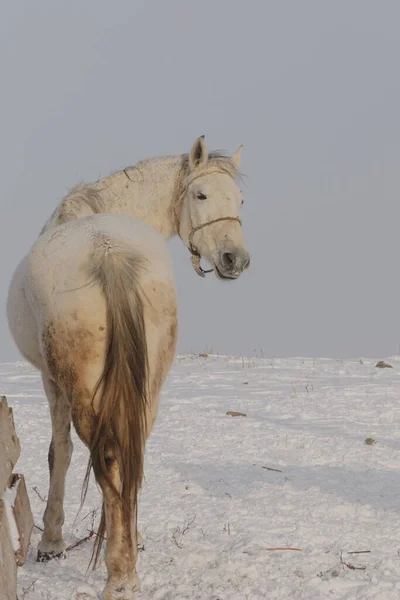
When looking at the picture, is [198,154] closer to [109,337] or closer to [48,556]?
[109,337]

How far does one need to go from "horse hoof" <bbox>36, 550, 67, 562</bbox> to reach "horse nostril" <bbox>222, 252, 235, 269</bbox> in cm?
209

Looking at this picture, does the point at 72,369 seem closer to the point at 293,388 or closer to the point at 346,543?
the point at 346,543

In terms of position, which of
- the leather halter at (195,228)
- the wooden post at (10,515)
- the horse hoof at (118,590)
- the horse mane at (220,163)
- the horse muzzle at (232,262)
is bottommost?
the horse hoof at (118,590)

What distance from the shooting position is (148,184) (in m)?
4.78

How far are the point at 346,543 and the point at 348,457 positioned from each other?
2.00m

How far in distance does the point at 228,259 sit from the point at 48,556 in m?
2.19

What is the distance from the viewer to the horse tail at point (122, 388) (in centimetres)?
293

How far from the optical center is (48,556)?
376 cm

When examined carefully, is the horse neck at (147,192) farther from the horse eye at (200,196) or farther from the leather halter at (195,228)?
the horse eye at (200,196)

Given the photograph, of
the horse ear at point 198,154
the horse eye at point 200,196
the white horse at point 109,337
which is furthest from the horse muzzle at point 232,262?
the white horse at point 109,337

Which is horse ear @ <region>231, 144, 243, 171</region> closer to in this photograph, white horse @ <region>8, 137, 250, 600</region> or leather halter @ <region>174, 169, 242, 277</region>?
leather halter @ <region>174, 169, 242, 277</region>

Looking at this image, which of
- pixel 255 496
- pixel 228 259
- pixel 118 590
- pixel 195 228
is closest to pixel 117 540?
pixel 118 590

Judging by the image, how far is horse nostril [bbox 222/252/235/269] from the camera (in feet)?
15.0

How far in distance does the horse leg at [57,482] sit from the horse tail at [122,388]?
0.81m
